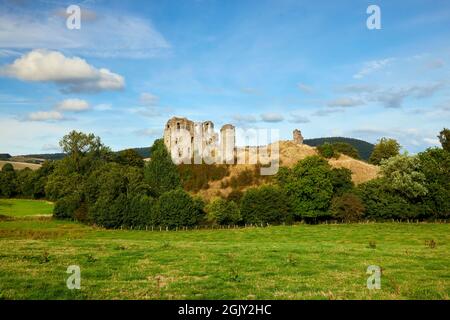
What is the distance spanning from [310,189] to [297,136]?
85.5 meters

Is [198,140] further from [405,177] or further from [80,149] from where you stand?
[405,177]

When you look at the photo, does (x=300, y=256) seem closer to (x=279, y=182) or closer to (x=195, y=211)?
(x=195, y=211)

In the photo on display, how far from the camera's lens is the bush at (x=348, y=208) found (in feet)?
277

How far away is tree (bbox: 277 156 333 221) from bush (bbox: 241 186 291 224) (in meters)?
2.32

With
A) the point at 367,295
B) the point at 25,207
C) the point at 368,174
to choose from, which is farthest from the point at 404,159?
the point at 25,207

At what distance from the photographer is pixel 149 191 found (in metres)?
100

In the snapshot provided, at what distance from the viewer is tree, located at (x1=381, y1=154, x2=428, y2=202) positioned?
85.3 metres

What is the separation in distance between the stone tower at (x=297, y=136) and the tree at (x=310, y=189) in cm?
7616

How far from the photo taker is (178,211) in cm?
8531

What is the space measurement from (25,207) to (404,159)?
105676mm

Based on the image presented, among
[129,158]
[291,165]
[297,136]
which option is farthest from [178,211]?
[297,136]

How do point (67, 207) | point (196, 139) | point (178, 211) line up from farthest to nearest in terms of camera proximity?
A: 1. point (196, 139)
2. point (67, 207)
3. point (178, 211)

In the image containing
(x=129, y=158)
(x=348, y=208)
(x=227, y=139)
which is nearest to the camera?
(x=348, y=208)
